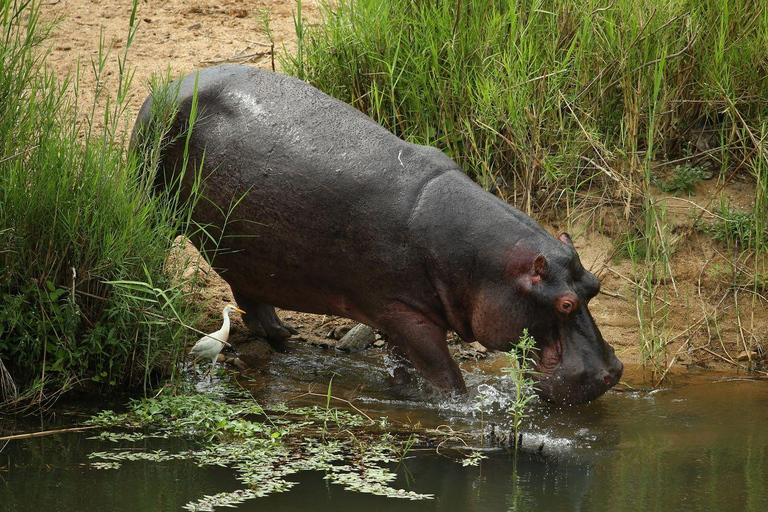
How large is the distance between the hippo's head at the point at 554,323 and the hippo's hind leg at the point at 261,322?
5.82 ft

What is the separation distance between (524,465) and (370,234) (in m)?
1.42

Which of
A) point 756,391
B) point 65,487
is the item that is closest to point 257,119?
point 65,487

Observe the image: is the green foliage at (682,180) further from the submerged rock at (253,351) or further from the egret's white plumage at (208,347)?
the egret's white plumage at (208,347)

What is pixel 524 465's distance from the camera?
4141 mm

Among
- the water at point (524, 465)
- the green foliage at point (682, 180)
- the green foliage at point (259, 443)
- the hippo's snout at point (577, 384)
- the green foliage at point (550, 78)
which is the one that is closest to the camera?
the water at point (524, 465)

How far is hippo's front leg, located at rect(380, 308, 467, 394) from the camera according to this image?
493cm

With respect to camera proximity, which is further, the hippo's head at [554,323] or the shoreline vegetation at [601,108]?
the shoreline vegetation at [601,108]

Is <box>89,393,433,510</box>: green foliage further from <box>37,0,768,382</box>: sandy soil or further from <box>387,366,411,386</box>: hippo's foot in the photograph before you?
<box>37,0,768,382</box>: sandy soil

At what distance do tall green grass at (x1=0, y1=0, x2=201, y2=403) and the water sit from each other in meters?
0.38

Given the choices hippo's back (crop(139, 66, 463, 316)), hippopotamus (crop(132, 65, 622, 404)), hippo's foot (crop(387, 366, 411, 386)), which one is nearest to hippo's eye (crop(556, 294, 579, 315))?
hippopotamus (crop(132, 65, 622, 404))

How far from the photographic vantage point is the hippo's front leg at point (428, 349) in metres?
4.93

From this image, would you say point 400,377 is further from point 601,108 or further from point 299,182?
point 601,108

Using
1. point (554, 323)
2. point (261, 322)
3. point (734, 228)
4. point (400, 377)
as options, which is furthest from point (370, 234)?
point (734, 228)

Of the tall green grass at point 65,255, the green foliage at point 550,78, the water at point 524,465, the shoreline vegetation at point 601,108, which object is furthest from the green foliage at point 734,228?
the tall green grass at point 65,255
